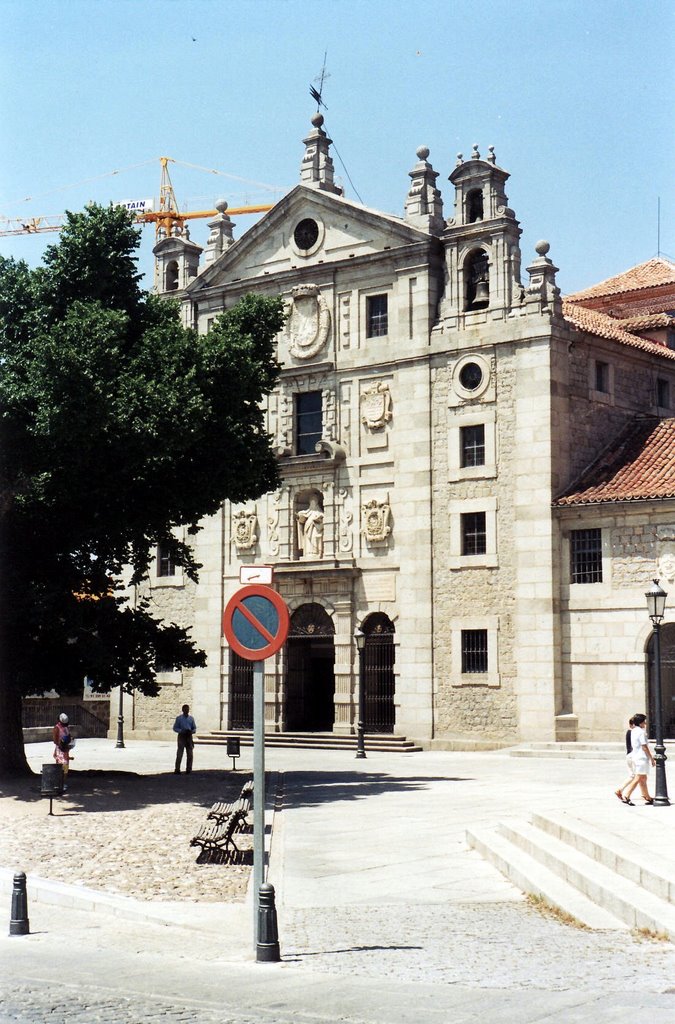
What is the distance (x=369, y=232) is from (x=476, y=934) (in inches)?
1279

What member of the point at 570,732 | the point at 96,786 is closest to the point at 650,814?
the point at 96,786

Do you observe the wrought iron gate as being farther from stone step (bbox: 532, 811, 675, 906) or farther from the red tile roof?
stone step (bbox: 532, 811, 675, 906)

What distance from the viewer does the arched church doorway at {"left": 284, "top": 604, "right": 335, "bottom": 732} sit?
143 feet

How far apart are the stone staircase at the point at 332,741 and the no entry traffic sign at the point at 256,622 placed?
93.2 feet

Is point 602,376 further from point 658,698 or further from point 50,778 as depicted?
point 50,778

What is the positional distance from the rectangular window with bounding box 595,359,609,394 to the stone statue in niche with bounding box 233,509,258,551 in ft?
39.4

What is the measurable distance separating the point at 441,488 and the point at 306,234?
10.1 m

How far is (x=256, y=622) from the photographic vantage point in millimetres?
12164

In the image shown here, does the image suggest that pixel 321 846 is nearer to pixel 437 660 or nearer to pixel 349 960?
pixel 349 960

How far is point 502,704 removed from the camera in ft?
128

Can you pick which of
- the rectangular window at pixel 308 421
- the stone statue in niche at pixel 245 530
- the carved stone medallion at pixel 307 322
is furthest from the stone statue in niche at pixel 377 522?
the carved stone medallion at pixel 307 322

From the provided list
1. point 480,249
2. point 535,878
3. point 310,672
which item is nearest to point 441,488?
point 480,249

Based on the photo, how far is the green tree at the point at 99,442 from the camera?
26.1 metres

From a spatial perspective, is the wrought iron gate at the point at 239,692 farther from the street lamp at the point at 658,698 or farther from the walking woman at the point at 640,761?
the walking woman at the point at 640,761
